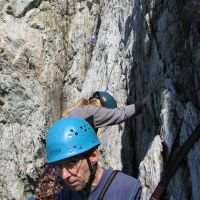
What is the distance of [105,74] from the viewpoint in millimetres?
16859

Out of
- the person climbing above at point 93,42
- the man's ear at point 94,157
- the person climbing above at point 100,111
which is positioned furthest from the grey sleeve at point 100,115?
the person climbing above at point 93,42

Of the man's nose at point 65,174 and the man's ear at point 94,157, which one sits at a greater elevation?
the man's ear at point 94,157

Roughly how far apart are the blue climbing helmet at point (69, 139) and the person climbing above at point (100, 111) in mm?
2983

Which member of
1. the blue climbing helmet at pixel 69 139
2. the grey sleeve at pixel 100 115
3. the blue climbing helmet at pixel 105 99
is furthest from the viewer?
the blue climbing helmet at pixel 105 99

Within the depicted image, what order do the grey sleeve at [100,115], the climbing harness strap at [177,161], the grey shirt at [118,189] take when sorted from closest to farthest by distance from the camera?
the grey shirt at [118,189] → the climbing harness strap at [177,161] → the grey sleeve at [100,115]

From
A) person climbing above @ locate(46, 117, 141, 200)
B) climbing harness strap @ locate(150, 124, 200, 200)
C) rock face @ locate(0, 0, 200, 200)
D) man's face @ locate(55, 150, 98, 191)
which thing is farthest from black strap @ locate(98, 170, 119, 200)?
rock face @ locate(0, 0, 200, 200)

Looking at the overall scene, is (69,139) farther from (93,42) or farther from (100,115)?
(93,42)

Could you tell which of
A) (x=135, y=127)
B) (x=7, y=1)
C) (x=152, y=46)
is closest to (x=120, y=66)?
(x=135, y=127)

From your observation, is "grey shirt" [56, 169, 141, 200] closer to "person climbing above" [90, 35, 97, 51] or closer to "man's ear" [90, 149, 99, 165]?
"man's ear" [90, 149, 99, 165]

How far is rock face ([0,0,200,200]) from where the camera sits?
6.78 m

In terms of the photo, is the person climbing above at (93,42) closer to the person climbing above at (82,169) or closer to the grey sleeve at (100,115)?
the grey sleeve at (100,115)

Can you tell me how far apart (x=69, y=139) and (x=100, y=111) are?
137 inches

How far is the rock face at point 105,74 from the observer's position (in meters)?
6.78

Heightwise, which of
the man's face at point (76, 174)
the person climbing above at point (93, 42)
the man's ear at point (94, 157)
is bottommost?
the man's face at point (76, 174)
